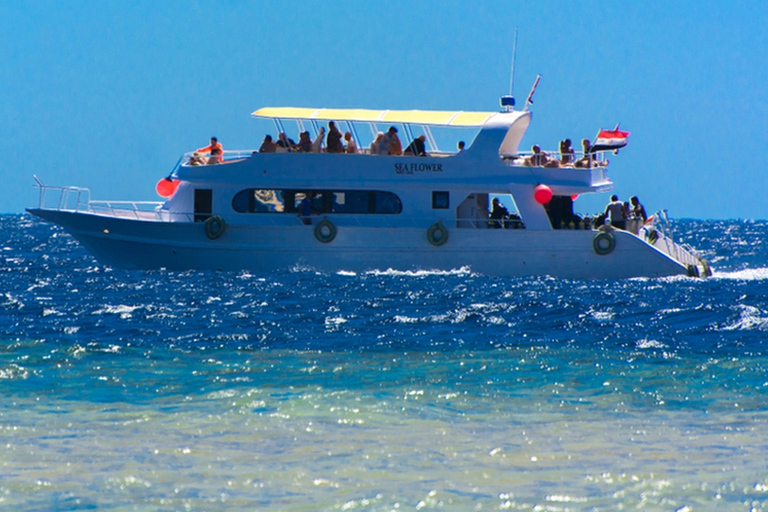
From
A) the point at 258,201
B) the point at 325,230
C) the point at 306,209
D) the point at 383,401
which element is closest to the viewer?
the point at 383,401

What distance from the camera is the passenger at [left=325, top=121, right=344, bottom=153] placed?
76.0 feet

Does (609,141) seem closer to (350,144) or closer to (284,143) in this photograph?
(350,144)

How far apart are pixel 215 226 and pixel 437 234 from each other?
488 centimetres

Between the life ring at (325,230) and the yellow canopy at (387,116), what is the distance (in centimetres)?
251

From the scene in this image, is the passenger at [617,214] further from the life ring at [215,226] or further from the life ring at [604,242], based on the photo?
the life ring at [215,226]

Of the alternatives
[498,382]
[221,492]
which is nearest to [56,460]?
[221,492]

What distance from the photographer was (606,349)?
13.9 metres

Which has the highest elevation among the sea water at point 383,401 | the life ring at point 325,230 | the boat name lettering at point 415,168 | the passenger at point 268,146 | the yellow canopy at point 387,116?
the yellow canopy at point 387,116

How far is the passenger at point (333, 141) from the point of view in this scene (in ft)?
76.0

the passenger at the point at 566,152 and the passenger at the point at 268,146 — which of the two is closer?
the passenger at the point at 268,146

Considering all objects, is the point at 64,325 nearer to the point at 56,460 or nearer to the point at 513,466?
the point at 56,460

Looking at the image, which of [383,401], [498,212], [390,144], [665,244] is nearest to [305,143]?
[390,144]

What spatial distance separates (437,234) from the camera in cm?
2269

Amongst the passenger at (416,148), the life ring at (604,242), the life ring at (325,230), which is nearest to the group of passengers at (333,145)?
→ the passenger at (416,148)
